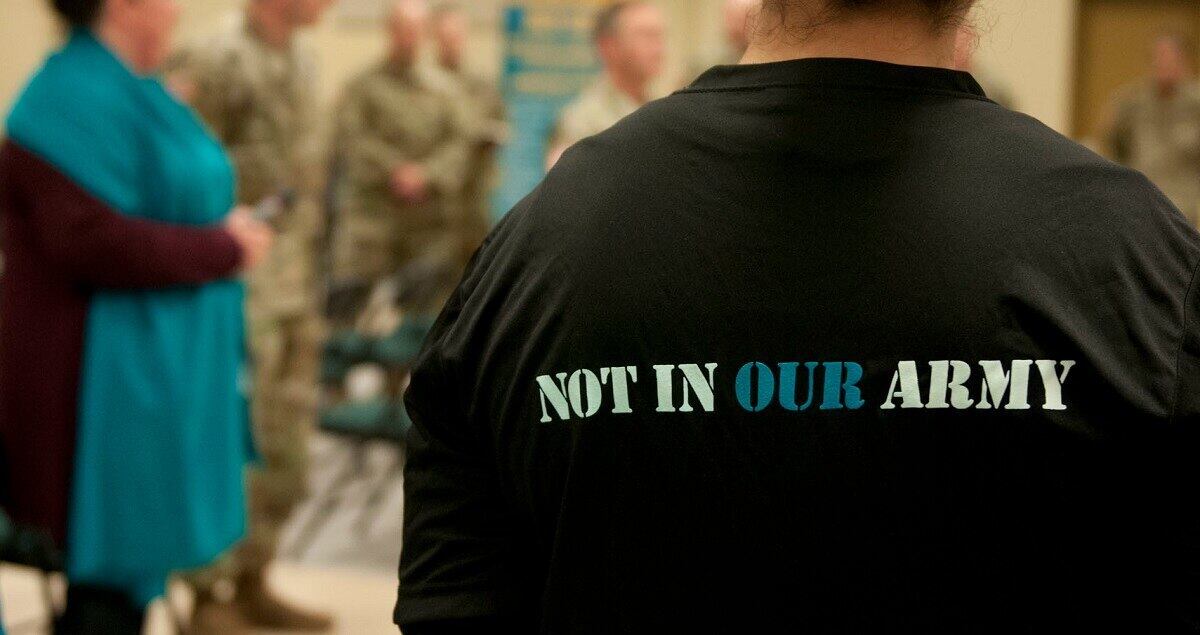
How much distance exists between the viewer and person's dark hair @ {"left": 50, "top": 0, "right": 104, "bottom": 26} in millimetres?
2318

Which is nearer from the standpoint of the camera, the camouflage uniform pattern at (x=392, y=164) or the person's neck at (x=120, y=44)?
the person's neck at (x=120, y=44)

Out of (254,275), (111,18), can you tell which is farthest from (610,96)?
(111,18)

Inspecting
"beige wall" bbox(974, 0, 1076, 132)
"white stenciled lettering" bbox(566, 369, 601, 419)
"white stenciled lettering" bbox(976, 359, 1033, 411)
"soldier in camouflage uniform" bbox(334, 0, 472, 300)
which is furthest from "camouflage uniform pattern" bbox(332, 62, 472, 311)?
"beige wall" bbox(974, 0, 1076, 132)

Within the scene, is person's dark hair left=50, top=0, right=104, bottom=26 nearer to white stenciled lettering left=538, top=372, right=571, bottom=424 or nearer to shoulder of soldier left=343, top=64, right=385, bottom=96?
white stenciled lettering left=538, top=372, right=571, bottom=424

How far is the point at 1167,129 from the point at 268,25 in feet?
18.1

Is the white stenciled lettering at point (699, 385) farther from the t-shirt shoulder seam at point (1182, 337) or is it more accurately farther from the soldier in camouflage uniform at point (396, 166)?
the soldier in camouflage uniform at point (396, 166)

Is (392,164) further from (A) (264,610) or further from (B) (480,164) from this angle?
(A) (264,610)

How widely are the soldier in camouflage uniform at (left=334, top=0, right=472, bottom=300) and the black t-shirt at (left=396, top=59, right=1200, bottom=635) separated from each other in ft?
15.2

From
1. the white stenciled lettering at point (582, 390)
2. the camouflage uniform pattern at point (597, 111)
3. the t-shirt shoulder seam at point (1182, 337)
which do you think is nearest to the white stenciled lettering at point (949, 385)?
the t-shirt shoulder seam at point (1182, 337)

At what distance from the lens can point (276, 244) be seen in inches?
135

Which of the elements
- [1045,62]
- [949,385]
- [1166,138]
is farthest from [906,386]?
[1045,62]

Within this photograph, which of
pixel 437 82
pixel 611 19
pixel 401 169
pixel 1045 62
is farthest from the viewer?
pixel 1045 62

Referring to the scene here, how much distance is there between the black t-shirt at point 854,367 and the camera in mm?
813

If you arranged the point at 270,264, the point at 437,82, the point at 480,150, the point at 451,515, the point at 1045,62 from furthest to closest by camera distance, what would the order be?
1. the point at 1045,62
2. the point at 480,150
3. the point at 437,82
4. the point at 270,264
5. the point at 451,515
